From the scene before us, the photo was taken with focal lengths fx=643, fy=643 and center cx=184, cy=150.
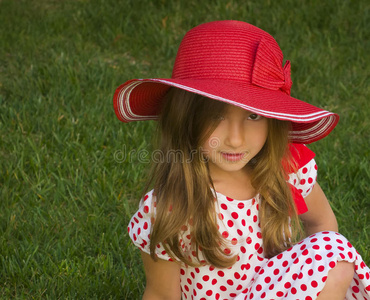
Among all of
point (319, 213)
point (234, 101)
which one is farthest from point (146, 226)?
point (319, 213)

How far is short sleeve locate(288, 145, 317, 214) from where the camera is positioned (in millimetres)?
2281

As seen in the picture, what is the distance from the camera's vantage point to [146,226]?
2.09 m

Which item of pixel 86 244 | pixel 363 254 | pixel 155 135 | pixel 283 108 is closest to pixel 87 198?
pixel 86 244

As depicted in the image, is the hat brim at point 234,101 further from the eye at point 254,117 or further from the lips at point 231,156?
the lips at point 231,156

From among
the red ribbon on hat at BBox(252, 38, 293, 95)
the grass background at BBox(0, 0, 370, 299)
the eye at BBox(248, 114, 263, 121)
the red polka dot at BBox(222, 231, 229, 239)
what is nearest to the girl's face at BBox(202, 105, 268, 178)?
the eye at BBox(248, 114, 263, 121)

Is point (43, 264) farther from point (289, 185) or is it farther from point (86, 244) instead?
point (289, 185)

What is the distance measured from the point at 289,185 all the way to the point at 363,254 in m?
0.68

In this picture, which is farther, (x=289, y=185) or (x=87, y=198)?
(x=87, y=198)

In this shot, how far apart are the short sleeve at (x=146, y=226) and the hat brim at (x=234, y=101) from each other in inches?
11.2

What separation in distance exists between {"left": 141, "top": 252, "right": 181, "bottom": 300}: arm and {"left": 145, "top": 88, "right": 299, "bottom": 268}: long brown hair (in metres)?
0.07

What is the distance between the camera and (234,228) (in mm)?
2143

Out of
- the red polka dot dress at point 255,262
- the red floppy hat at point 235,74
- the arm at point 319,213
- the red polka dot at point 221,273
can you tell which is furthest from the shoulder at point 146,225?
the arm at point 319,213

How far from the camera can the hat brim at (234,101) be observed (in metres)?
1.76

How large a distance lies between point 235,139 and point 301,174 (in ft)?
1.52
